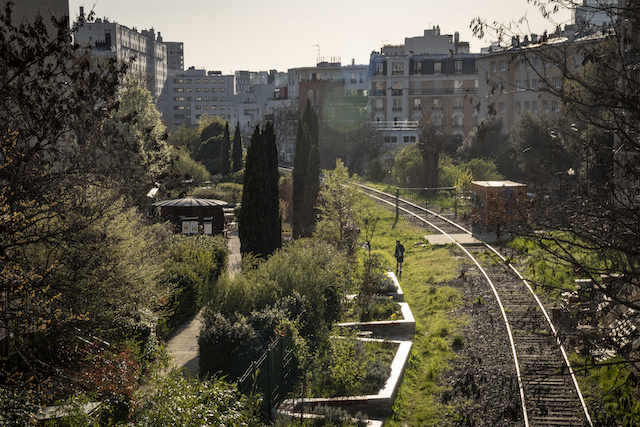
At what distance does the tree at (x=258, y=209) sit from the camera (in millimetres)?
24203

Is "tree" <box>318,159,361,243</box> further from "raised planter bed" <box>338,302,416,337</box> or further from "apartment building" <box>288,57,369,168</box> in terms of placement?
"apartment building" <box>288,57,369,168</box>

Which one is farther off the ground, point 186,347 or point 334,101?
point 334,101

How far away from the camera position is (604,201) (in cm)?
949

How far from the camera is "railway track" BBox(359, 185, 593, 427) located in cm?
1120

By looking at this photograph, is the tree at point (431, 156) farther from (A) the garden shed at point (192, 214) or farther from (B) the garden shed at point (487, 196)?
(A) the garden shed at point (192, 214)

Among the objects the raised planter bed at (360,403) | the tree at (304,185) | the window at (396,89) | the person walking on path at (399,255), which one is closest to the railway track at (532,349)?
the raised planter bed at (360,403)

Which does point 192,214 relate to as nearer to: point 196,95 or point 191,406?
point 191,406

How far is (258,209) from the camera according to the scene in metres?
24.3

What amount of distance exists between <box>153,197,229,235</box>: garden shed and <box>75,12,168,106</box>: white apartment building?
269ft

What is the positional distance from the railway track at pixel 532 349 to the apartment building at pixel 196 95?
151670 millimetres

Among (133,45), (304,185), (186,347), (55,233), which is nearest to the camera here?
(55,233)

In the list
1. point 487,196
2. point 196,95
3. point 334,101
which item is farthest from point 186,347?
point 196,95

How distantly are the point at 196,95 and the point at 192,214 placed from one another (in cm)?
15274

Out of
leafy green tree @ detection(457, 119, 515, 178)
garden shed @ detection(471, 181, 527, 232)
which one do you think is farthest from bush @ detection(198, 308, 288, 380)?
leafy green tree @ detection(457, 119, 515, 178)
